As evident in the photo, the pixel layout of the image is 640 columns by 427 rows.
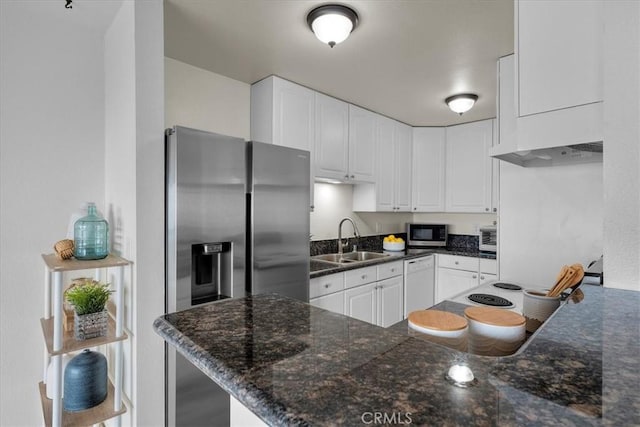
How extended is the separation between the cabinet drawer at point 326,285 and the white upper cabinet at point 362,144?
107cm

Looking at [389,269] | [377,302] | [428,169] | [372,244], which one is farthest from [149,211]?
[428,169]

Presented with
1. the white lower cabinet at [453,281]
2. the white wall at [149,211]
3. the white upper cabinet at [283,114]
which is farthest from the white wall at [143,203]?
the white lower cabinet at [453,281]

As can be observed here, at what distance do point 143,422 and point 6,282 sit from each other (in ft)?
3.46

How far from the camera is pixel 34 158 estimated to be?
70.8 inches

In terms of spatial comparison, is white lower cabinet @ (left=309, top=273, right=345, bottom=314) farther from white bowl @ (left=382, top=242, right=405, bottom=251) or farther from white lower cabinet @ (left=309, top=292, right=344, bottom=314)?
white bowl @ (left=382, top=242, right=405, bottom=251)

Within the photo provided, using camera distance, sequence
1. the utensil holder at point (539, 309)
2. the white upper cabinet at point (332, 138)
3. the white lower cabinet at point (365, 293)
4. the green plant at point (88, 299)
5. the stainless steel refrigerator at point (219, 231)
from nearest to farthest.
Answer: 1. the utensil holder at point (539, 309)
2. the green plant at point (88, 299)
3. the stainless steel refrigerator at point (219, 231)
4. the white lower cabinet at point (365, 293)
5. the white upper cabinet at point (332, 138)

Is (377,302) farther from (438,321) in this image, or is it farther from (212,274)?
(438,321)

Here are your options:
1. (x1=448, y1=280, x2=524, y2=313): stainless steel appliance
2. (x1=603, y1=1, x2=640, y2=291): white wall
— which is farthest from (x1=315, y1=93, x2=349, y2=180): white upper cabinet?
(x1=603, y1=1, x2=640, y2=291): white wall

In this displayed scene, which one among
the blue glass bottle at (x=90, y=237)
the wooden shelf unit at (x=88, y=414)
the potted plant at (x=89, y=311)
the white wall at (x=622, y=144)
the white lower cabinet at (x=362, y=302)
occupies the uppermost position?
the white wall at (x=622, y=144)

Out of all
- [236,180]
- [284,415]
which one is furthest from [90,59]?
[284,415]

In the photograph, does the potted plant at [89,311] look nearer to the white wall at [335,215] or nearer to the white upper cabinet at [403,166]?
the white wall at [335,215]

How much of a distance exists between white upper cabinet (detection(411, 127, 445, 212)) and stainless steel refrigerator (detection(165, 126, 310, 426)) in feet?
7.87

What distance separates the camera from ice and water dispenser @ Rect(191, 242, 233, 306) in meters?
1.75

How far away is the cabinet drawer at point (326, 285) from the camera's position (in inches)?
96.5
